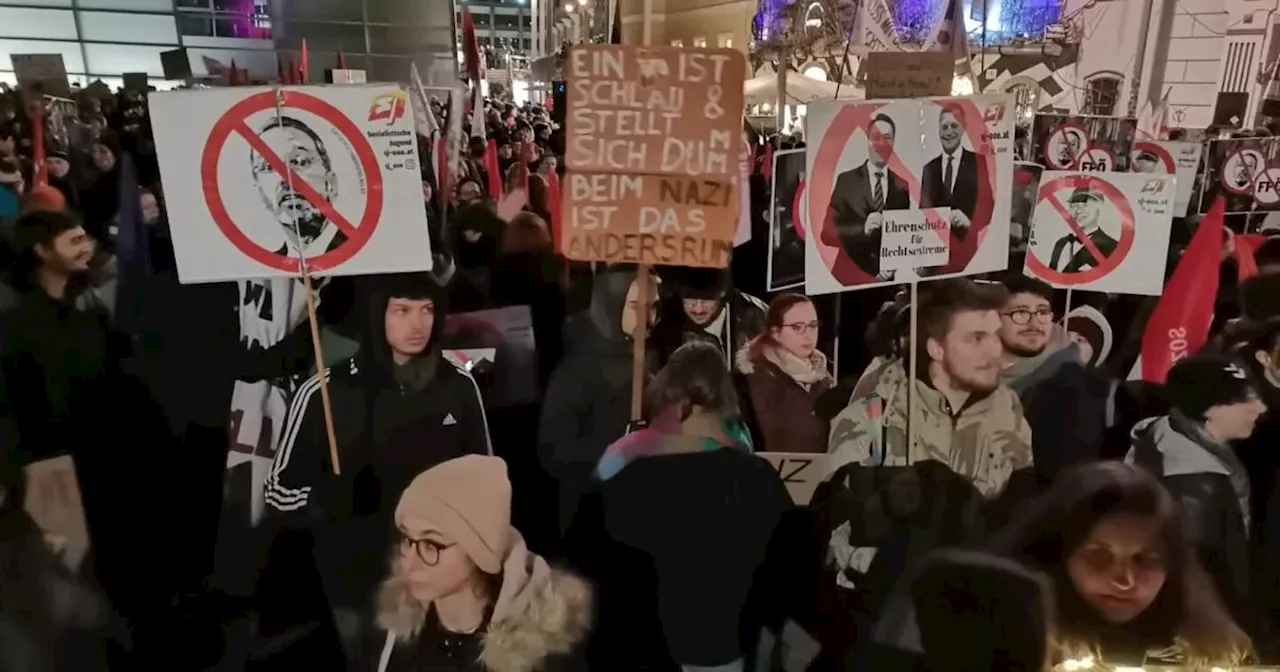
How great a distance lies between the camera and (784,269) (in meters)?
2.29

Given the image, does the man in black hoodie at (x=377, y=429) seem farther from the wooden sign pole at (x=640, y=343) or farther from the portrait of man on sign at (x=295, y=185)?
the wooden sign pole at (x=640, y=343)

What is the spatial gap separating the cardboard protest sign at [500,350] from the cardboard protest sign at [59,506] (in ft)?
3.64

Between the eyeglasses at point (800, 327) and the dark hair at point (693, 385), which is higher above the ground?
the eyeglasses at point (800, 327)

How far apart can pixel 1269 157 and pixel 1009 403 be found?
7.81ft

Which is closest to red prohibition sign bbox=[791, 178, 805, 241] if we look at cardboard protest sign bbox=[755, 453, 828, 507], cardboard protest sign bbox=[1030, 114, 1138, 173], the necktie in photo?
the necktie in photo

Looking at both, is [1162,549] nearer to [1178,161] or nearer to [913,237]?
[913,237]

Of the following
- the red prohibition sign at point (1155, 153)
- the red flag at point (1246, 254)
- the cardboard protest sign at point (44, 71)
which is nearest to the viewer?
the red flag at point (1246, 254)

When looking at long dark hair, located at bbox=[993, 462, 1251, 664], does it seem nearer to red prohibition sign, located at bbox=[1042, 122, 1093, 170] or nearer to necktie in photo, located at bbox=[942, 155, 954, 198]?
necktie in photo, located at bbox=[942, 155, 954, 198]

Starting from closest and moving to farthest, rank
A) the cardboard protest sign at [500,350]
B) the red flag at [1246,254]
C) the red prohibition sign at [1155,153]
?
1. the cardboard protest sign at [500,350]
2. the red flag at [1246,254]
3. the red prohibition sign at [1155,153]

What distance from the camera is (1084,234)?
243 cm

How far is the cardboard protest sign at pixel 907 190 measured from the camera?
198 cm

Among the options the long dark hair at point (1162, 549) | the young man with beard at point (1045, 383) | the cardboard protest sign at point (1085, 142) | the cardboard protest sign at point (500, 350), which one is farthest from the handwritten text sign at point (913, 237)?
the cardboard protest sign at point (1085, 142)

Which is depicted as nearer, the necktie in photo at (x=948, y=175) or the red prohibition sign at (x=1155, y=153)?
the necktie in photo at (x=948, y=175)

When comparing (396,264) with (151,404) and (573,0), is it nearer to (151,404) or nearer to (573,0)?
(151,404)
